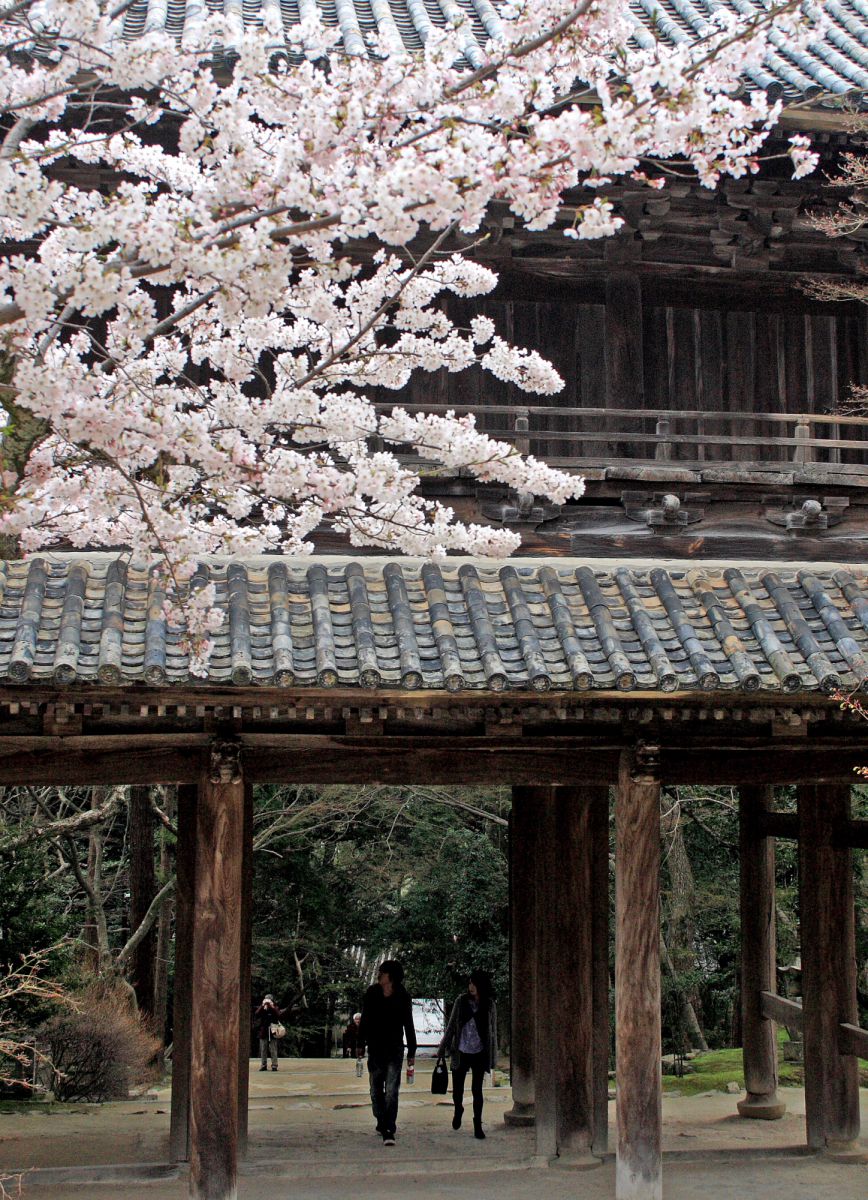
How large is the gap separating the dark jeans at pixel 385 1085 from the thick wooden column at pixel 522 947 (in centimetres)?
170

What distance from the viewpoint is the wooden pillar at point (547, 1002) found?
11.2 metres

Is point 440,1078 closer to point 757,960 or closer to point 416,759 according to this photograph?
point 757,960

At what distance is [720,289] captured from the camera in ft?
34.7

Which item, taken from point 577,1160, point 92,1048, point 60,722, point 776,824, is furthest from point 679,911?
point 60,722

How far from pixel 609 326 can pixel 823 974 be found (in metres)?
5.76

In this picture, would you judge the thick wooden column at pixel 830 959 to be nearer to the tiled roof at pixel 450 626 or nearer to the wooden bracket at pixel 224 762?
the tiled roof at pixel 450 626

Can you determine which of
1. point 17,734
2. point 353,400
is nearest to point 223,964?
point 17,734

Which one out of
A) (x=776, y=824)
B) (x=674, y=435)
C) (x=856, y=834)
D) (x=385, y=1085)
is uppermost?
(x=674, y=435)

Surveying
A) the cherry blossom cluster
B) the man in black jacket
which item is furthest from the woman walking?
the cherry blossom cluster

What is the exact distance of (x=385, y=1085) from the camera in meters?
11.9

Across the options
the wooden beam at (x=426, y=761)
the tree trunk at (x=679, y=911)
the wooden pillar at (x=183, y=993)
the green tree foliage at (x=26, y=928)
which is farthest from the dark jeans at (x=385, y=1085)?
the tree trunk at (x=679, y=911)

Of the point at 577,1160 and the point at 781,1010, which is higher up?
the point at 781,1010

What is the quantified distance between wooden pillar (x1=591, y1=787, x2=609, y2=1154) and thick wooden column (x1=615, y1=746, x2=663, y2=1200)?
1882 mm

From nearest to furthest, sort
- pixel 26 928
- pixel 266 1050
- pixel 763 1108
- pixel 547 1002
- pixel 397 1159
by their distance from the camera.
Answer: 1. pixel 547 1002
2. pixel 397 1159
3. pixel 763 1108
4. pixel 26 928
5. pixel 266 1050
